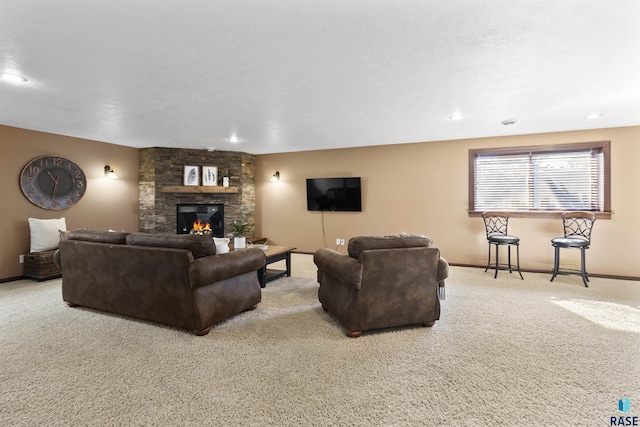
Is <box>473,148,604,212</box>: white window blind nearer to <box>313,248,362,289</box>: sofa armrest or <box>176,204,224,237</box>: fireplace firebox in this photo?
<box>313,248,362,289</box>: sofa armrest

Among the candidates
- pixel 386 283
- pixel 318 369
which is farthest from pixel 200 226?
pixel 318 369

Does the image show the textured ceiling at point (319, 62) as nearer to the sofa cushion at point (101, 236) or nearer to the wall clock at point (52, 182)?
the wall clock at point (52, 182)

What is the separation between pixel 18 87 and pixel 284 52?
9.18 feet

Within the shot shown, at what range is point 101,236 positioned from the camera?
3.33m

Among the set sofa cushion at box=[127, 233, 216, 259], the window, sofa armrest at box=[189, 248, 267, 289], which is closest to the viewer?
sofa armrest at box=[189, 248, 267, 289]

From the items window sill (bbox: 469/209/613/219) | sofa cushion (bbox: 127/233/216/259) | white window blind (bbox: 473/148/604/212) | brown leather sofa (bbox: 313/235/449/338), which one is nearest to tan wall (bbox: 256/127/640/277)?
window sill (bbox: 469/209/613/219)

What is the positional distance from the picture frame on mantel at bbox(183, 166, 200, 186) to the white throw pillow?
229cm

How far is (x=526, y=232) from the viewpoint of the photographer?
538 cm

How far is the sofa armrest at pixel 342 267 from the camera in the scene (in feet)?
9.02

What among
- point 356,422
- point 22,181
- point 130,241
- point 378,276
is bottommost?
point 356,422

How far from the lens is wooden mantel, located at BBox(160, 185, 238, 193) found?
6391 millimetres

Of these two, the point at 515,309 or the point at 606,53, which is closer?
the point at 606,53

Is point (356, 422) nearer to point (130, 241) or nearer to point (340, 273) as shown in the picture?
point (340, 273)

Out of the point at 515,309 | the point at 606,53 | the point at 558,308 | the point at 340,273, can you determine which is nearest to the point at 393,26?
the point at 606,53
